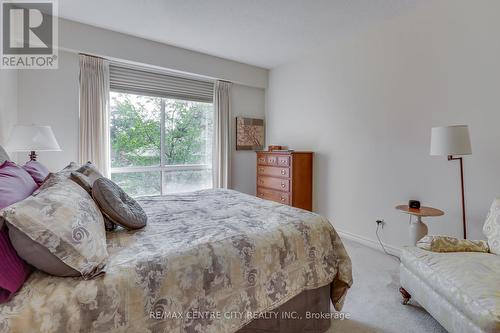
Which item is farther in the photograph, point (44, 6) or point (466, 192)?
point (44, 6)

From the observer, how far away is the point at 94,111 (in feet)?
10.5

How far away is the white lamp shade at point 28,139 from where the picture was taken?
2197 mm

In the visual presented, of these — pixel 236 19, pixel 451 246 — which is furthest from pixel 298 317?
pixel 236 19

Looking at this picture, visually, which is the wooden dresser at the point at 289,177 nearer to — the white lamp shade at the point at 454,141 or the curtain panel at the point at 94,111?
the white lamp shade at the point at 454,141

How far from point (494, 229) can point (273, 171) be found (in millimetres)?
2603

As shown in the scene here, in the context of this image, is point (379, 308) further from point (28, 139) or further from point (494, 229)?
point (28, 139)

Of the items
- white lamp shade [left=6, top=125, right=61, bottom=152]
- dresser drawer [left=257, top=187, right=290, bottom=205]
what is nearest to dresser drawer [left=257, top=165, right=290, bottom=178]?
dresser drawer [left=257, top=187, right=290, bottom=205]

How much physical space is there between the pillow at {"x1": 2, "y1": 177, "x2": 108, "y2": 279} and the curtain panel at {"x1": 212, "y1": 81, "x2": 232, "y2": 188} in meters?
3.17

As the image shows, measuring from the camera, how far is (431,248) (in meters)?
1.79

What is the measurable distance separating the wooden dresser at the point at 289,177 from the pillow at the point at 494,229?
2.12 metres

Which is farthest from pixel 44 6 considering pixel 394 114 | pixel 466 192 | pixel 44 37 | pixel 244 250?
pixel 466 192

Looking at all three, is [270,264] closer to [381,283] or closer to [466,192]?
[381,283]

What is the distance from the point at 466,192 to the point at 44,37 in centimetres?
477

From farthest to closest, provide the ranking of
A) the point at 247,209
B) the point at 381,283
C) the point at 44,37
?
1. the point at 44,37
2. the point at 381,283
3. the point at 247,209
